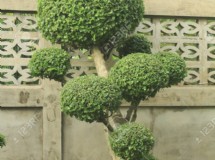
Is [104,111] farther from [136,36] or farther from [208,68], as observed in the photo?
[208,68]

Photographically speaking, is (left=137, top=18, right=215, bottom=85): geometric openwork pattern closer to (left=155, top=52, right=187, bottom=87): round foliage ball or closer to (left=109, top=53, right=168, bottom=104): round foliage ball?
(left=155, top=52, right=187, bottom=87): round foliage ball

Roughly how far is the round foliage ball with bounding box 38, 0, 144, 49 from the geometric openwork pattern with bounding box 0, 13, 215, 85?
63 cm

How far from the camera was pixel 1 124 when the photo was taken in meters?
4.08

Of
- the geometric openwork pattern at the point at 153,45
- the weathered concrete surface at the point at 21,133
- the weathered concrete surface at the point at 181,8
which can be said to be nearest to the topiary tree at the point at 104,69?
the geometric openwork pattern at the point at 153,45

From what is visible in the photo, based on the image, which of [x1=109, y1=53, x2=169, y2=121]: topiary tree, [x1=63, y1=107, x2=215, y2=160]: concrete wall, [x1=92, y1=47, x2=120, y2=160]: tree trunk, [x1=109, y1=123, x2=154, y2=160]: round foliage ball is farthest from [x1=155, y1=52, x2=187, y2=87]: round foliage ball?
[x1=63, y1=107, x2=215, y2=160]: concrete wall

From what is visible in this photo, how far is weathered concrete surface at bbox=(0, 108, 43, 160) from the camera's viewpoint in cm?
409

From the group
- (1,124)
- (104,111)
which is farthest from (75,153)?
(104,111)

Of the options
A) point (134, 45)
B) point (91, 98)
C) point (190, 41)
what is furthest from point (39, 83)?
point (190, 41)

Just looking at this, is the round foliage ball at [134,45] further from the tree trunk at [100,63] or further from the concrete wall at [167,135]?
the concrete wall at [167,135]

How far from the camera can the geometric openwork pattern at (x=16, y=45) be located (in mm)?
4105

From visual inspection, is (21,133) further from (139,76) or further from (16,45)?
(139,76)

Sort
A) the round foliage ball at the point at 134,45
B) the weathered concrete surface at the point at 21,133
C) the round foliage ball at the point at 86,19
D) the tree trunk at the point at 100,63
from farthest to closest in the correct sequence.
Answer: the weathered concrete surface at the point at 21,133
the round foliage ball at the point at 134,45
the tree trunk at the point at 100,63
the round foliage ball at the point at 86,19

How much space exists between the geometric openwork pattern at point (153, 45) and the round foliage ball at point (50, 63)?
0.65m

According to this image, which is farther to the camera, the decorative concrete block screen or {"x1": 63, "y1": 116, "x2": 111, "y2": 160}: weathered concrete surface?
{"x1": 63, "y1": 116, "x2": 111, "y2": 160}: weathered concrete surface
